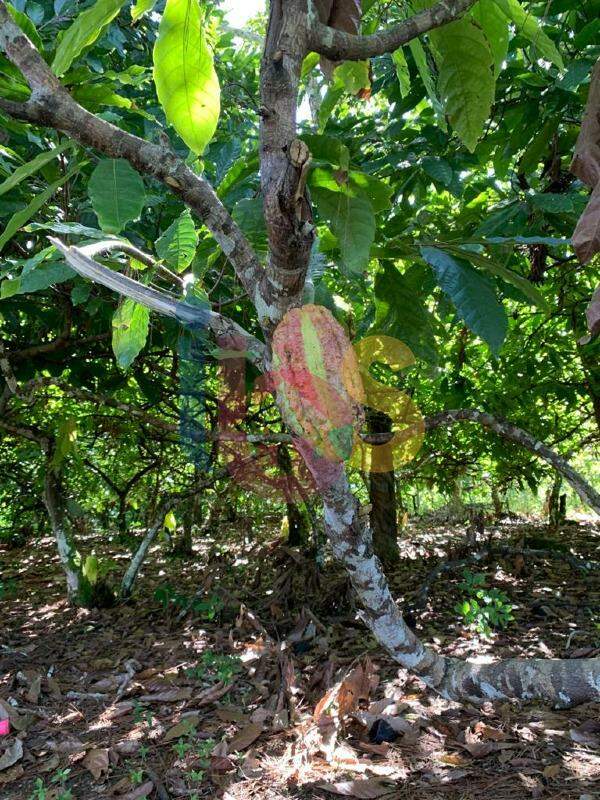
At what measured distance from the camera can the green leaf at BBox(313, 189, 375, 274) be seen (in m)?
1.09

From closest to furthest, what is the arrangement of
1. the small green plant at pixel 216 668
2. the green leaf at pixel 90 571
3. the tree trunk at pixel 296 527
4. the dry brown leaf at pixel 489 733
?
the dry brown leaf at pixel 489 733 < the small green plant at pixel 216 668 < the green leaf at pixel 90 571 < the tree trunk at pixel 296 527

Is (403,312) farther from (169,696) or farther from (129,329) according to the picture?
(169,696)

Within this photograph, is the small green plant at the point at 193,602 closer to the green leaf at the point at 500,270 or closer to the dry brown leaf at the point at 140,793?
the dry brown leaf at the point at 140,793

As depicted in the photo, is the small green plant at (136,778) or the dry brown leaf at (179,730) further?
the dry brown leaf at (179,730)

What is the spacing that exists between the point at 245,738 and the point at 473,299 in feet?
5.08

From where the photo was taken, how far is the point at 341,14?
1.11 m

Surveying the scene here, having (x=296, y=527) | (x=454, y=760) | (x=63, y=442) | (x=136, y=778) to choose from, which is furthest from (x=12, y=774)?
(x=296, y=527)

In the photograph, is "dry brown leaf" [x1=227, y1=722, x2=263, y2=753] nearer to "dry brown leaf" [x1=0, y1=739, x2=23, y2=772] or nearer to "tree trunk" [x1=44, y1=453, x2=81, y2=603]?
"dry brown leaf" [x1=0, y1=739, x2=23, y2=772]

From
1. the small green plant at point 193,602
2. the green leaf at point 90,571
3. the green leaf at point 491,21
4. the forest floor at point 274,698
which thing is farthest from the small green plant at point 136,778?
the green leaf at point 491,21

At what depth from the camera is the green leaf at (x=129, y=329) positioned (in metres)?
1.25

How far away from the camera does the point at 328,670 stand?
7.95 feet

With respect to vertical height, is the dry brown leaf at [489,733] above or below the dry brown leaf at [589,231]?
below

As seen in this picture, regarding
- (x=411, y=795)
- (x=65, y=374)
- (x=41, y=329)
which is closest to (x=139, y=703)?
(x=411, y=795)

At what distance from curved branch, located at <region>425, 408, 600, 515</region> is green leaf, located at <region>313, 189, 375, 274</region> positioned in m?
1.09
